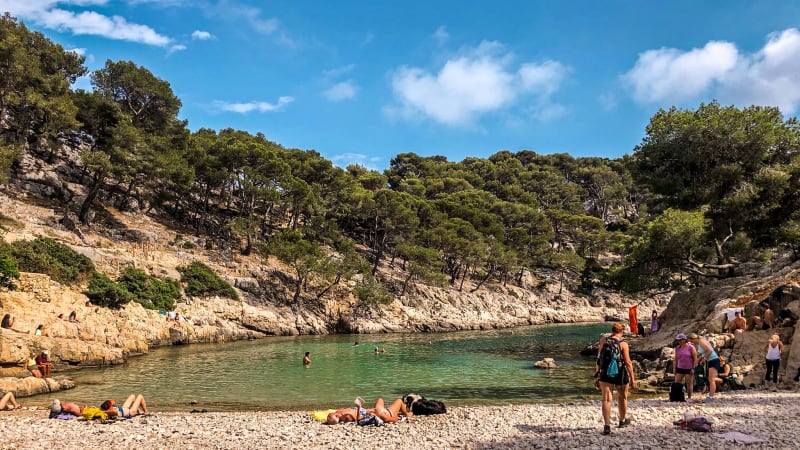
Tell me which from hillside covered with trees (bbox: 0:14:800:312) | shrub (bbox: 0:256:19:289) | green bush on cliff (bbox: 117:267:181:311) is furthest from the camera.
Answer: green bush on cliff (bbox: 117:267:181:311)

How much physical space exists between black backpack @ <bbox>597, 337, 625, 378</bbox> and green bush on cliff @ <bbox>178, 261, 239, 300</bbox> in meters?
40.1

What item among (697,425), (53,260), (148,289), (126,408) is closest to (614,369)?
(697,425)

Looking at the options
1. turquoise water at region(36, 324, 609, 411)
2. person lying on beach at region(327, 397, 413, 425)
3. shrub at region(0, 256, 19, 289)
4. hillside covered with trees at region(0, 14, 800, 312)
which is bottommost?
turquoise water at region(36, 324, 609, 411)

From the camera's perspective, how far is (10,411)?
1441 cm

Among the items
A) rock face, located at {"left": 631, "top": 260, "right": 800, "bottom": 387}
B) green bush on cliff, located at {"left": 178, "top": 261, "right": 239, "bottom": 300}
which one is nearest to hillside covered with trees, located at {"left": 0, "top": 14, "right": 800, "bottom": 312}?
green bush on cliff, located at {"left": 178, "top": 261, "right": 239, "bottom": 300}

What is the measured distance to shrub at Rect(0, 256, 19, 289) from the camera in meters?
26.6

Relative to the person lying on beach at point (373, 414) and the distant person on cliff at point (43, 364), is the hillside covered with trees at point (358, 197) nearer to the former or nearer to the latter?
the distant person on cliff at point (43, 364)

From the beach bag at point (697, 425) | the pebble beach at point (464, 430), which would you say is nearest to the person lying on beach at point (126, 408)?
the pebble beach at point (464, 430)

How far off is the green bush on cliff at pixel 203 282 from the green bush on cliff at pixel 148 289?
6.81ft

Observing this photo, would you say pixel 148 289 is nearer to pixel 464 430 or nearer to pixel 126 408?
pixel 126 408

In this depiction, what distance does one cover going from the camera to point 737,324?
60.6 ft

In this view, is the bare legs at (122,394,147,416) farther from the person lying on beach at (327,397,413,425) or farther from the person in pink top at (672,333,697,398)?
the person in pink top at (672,333,697,398)

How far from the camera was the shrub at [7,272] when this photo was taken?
26562mm

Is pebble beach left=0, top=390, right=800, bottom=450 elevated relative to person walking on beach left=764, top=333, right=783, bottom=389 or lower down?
lower down
